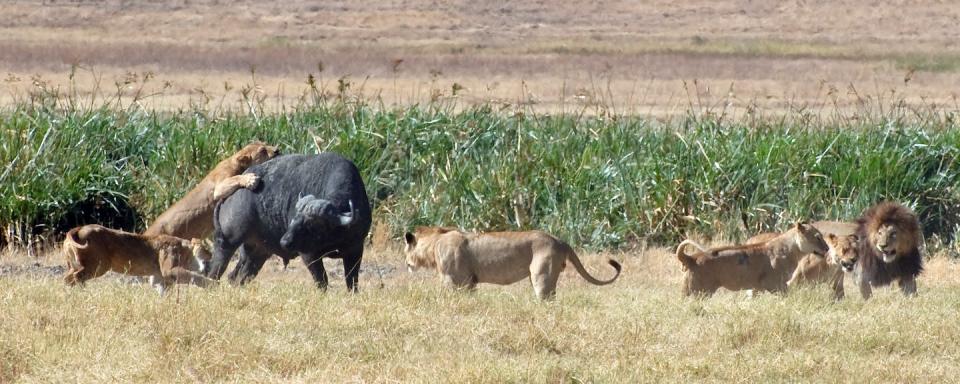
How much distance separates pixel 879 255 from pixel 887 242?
0.44 ft

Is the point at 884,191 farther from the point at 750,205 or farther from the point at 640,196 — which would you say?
the point at 640,196

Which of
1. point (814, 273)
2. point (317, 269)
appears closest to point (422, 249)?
point (317, 269)

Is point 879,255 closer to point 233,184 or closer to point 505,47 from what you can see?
point 233,184

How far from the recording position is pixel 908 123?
1662 centimetres

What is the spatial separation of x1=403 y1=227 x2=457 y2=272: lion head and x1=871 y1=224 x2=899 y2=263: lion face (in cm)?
290

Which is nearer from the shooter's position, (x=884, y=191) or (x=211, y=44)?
(x=884, y=191)

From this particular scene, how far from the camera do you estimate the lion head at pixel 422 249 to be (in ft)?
34.8

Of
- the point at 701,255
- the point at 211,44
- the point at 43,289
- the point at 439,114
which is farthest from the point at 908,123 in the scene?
the point at 211,44

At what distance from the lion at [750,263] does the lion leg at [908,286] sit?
3.37 feet

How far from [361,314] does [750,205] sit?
5898mm

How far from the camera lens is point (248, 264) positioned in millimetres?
10930

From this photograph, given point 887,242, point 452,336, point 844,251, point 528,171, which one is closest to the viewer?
point 452,336

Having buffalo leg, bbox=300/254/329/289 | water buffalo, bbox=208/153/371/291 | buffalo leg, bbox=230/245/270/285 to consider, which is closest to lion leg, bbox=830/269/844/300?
water buffalo, bbox=208/153/371/291

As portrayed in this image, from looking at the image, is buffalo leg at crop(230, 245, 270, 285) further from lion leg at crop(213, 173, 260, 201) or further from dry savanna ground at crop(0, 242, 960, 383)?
lion leg at crop(213, 173, 260, 201)
